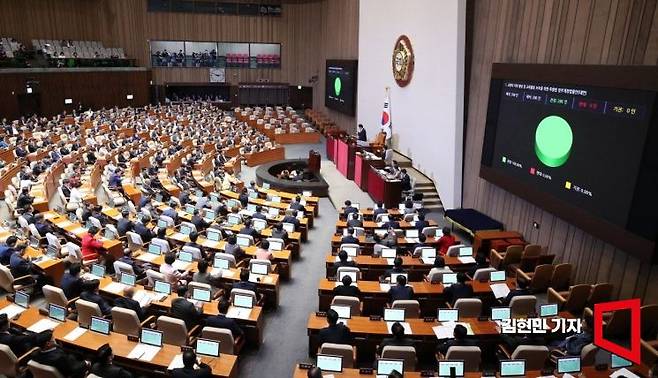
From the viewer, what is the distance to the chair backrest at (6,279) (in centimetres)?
867

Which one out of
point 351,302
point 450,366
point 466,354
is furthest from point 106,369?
point 466,354

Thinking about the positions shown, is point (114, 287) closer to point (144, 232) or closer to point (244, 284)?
point (244, 284)

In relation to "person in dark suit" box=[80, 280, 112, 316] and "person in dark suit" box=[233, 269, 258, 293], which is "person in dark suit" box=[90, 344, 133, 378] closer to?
"person in dark suit" box=[80, 280, 112, 316]

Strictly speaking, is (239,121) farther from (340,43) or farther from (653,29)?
(653,29)

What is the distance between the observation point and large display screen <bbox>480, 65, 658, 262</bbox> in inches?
314

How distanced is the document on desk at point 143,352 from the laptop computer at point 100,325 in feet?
1.95

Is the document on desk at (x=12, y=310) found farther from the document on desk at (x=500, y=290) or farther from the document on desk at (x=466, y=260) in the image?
the document on desk at (x=466, y=260)

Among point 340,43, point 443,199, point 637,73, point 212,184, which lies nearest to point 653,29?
point 637,73

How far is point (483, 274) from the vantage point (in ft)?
29.1

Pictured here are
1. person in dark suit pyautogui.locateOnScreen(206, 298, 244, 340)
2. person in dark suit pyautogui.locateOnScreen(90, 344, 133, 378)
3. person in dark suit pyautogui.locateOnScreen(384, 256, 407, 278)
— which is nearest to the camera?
person in dark suit pyautogui.locateOnScreen(90, 344, 133, 378)

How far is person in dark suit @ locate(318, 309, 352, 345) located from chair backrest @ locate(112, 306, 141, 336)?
2.65m

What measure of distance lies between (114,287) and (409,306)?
4995 millimetres

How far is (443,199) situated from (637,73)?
7.92m

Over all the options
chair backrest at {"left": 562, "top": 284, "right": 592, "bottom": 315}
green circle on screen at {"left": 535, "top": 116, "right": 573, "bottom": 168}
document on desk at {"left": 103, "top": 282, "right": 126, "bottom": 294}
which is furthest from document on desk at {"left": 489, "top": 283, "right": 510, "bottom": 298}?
document on desk at {"left": 103, "top": 282, "right": 126, "bottom": 294}
